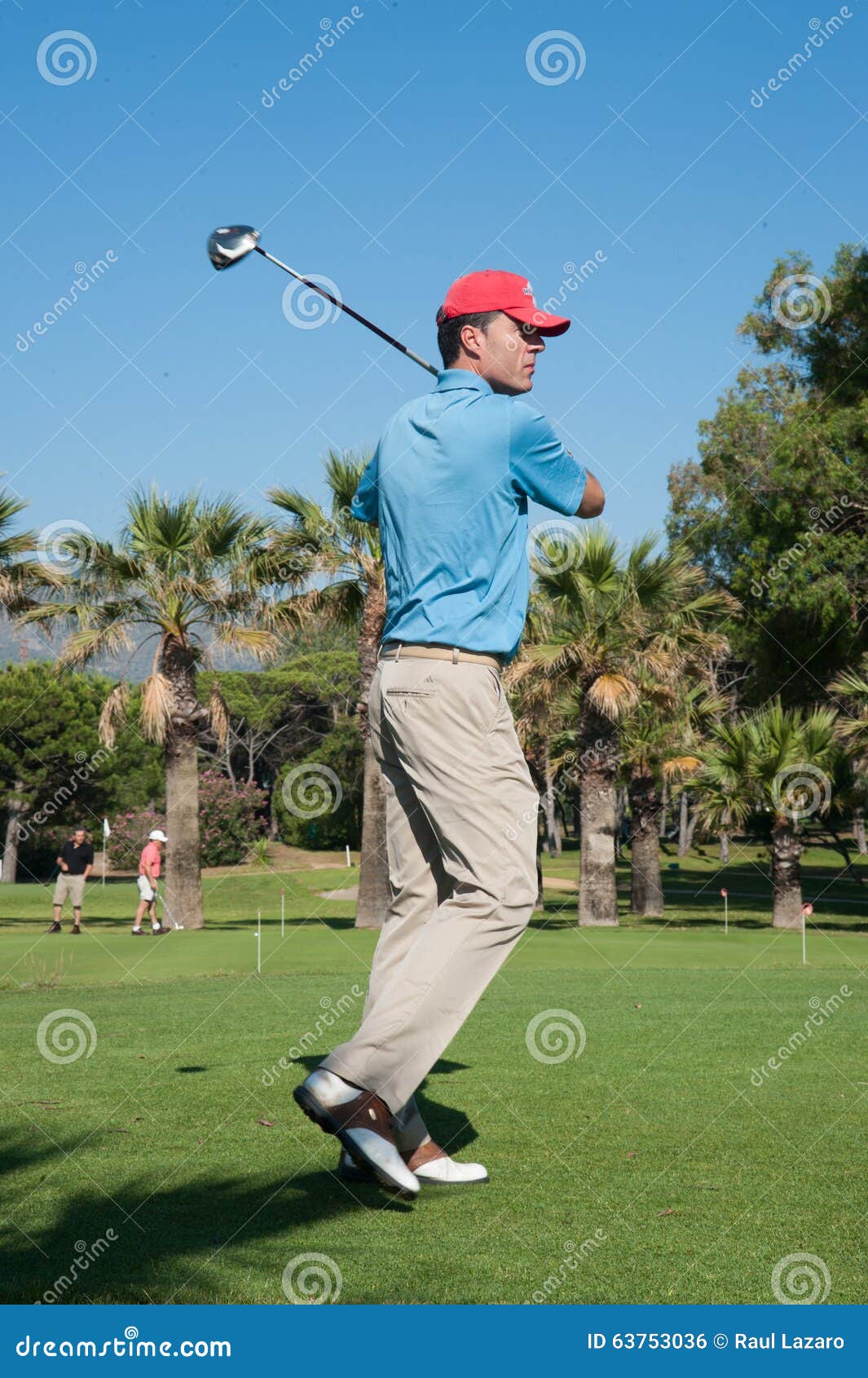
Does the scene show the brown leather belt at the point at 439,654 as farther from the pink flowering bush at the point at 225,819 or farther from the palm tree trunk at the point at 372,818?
the pink flowering bush at the point at 225,819

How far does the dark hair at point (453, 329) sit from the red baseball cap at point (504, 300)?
1 centimetres

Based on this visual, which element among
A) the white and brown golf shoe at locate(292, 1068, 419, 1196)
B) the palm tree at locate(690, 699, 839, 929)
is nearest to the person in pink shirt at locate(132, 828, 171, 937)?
the palm tree at locate(690, 699, 839, 929)

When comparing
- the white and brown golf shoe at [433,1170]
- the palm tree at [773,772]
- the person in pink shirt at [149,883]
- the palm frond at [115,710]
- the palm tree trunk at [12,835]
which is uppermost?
the palm tree at [773,772]

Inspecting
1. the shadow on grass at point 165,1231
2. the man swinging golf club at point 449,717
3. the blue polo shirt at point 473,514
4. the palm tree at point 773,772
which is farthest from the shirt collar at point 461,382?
the palm tree at point 773,772

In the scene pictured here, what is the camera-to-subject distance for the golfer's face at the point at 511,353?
154 inches

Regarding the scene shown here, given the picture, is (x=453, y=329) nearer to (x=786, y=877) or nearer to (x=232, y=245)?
(x=232, y=245)

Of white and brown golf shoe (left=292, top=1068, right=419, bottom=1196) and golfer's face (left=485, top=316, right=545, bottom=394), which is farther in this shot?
golfer's face (left=485, top=316, right=545, bottom=394)

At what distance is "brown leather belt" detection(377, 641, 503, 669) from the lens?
3580mm

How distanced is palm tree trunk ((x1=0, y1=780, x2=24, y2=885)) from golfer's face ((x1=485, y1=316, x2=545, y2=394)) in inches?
1917

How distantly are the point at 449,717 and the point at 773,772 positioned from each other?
2068 cm

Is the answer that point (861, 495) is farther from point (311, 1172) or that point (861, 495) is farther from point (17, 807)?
point (17, 807)

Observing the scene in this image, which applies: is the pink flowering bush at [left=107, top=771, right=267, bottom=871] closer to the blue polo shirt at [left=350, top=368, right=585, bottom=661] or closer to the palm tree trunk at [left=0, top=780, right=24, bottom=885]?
the palm tree trunk at [left=0, top=780, right=24, bottom=885]

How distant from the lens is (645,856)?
28.3 meters

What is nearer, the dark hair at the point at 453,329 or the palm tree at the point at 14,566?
the dark hair at the point at 453,329
